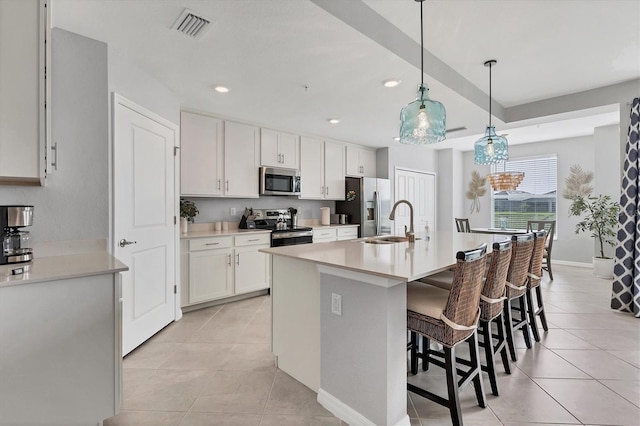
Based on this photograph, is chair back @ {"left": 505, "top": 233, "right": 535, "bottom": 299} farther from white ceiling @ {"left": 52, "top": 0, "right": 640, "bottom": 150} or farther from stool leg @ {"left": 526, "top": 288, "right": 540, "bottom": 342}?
white ceiling @ {"left": 52, "top": 0, "right": 640, "bottom": 150}

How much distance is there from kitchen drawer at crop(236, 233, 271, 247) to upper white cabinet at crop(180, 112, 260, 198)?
0.61 metres

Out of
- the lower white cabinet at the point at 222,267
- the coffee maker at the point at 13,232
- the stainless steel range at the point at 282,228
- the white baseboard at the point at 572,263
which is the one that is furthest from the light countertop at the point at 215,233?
the white baseboard at the point at 572,263

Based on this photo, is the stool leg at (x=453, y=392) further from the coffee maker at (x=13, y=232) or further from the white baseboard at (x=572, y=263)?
the white baseboard at (x=572, y=263)

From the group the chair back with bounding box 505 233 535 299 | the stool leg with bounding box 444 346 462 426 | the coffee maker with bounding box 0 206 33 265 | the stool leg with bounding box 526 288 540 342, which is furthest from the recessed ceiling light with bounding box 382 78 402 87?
the coffee maker with bounding box 0 206 33 265

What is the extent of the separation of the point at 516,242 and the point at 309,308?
1607mm

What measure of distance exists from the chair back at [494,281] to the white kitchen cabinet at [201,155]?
3.22 m

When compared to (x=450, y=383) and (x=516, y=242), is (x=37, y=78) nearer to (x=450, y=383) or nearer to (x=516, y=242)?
(x=450, y=383)

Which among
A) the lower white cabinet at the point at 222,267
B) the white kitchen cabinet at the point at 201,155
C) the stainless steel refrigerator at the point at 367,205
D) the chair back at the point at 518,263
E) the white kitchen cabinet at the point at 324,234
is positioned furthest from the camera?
the stainless steel refrigerator at the point at 367,205

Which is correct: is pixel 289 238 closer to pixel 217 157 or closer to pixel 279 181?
pixel 279 181

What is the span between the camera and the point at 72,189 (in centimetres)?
217

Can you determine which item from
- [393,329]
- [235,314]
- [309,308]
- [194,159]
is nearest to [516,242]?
[393,329]

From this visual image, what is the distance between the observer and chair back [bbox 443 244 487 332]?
151cm

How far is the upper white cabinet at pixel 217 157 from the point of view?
3701 mm

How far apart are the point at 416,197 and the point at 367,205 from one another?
5.92 feet
